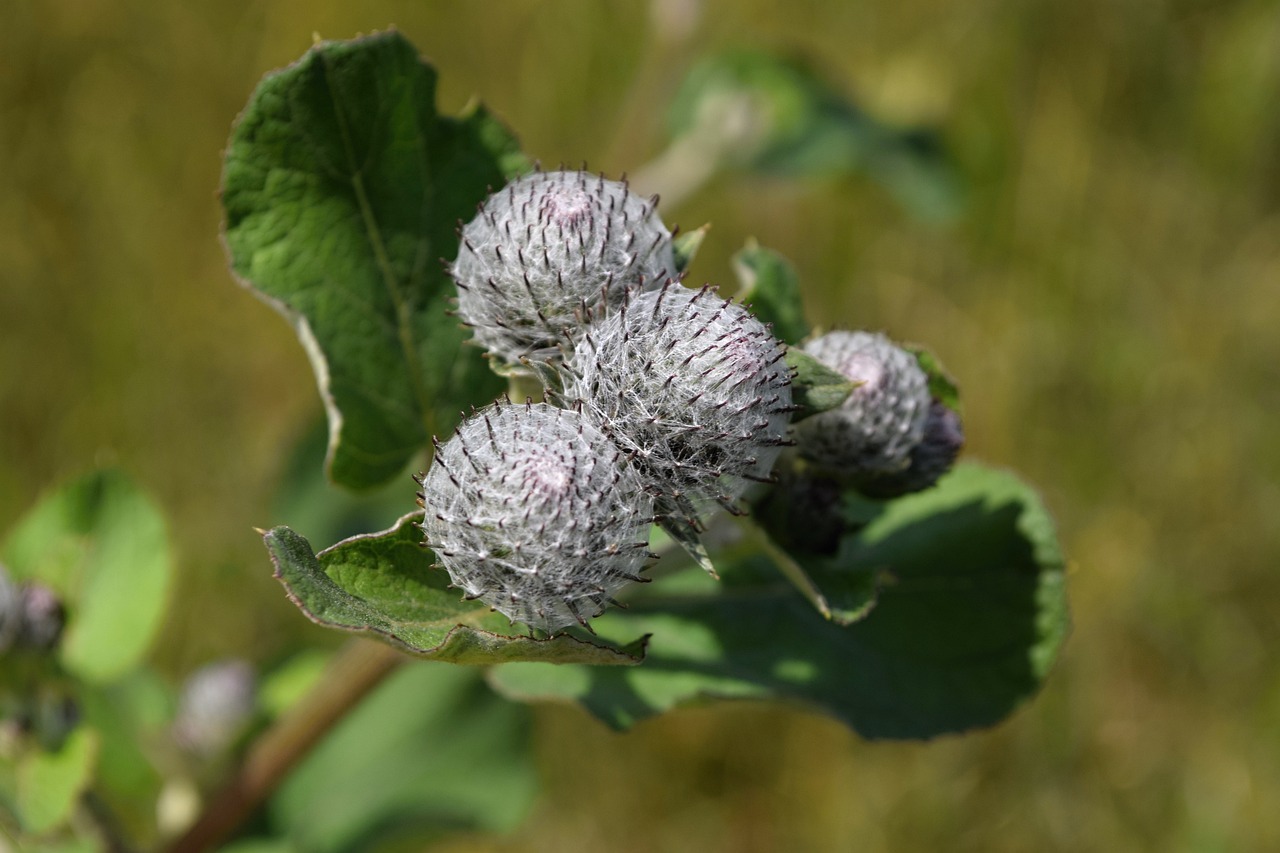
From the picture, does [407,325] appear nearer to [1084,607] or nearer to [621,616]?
[621,616]

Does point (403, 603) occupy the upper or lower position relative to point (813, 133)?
upper

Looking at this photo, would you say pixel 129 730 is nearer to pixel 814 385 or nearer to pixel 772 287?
pixel 772 287

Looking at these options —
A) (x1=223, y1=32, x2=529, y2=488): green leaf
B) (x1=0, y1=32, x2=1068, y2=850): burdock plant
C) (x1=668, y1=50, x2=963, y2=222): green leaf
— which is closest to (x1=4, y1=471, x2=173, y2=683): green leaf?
(x1=0, y1=32, x2=1068, y2=850): burdock plant

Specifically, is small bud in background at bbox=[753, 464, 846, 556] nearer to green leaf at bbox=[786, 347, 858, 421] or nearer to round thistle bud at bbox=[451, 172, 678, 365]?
green leaf at bbox=[786, 347, 858, 421]

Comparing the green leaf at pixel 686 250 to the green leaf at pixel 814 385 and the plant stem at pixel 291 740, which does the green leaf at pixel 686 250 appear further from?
the plant stem at pixel 291 740

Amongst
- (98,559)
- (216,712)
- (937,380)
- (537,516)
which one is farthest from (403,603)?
(216,712)

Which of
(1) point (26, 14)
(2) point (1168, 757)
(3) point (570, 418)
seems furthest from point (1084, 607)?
(1) point (26, 14)
